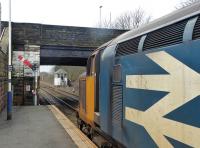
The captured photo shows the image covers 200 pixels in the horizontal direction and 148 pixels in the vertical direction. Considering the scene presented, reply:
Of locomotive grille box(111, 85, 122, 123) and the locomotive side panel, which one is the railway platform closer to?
locomotive grille box(111, 85, 122, 123)

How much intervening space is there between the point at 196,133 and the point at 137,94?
6.69 feet

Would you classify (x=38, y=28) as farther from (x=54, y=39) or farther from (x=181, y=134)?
(x=181, y=134)

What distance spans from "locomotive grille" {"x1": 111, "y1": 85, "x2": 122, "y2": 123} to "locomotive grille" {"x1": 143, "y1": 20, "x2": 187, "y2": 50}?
1.52 meters

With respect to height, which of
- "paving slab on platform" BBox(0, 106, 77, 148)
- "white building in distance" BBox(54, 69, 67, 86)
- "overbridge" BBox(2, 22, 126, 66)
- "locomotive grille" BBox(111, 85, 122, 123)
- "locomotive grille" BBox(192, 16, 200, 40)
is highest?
"overbridge" BBox(2, 22, 126, 66)

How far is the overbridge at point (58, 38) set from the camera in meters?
31.5

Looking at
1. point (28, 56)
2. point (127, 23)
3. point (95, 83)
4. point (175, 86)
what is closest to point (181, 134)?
point (175, 86)

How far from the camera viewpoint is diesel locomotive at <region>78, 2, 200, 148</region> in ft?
15.1

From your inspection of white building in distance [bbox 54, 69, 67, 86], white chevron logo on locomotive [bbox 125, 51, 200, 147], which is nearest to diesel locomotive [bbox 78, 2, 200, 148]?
white chevron logo on locomotive [bbox 125, 51, 200, 147]

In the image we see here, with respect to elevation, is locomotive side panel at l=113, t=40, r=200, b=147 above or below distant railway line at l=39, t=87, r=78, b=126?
above

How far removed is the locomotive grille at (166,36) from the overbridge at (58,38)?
2594cm

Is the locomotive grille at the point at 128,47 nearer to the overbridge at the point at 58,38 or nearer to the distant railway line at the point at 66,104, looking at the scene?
the distant railway line at the point at 66,104

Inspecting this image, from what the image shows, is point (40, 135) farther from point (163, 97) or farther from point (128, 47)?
point (163, 97)

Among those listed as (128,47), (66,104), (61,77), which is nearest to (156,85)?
(128,47)

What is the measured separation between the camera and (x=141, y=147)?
20.2 ft
